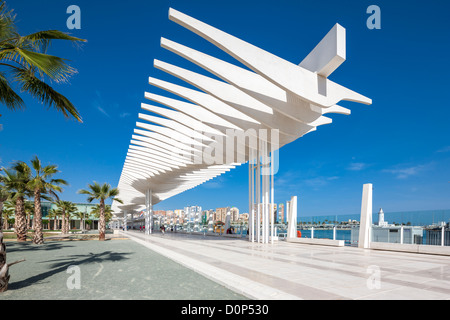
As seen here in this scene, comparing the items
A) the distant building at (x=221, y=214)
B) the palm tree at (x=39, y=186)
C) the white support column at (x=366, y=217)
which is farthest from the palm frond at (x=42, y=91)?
the distant building at (x=221, y=214)

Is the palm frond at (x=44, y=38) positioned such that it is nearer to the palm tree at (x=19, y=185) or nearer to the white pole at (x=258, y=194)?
the white pole at (x=258, y=194)

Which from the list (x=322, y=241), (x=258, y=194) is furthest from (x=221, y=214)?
(x=322, y=241)

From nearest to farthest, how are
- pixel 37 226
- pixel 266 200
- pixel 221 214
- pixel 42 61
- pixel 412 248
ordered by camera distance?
1. pixel 42 61
2. pixel 412 248
3. pixel 266 200
4. pixel 37 226
5. pixel 221 214

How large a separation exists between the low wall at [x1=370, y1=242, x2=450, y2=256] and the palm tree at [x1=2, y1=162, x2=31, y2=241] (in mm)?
20735

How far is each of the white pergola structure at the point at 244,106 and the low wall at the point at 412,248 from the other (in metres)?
5.84

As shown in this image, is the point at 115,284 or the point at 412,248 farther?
the point at 412,248

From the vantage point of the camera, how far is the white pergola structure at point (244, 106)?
870 cm

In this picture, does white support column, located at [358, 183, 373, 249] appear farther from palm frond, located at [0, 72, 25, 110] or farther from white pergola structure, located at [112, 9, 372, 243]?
palm frond, located at [0, 72, 25, 110]

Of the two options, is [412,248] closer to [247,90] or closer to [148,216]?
[247,90]

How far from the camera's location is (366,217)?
12.5 m

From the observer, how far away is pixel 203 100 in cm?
1302

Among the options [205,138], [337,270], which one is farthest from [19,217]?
A: [337,270]

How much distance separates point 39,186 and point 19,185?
225 cm

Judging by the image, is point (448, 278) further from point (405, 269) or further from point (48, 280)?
point (48, 280)
